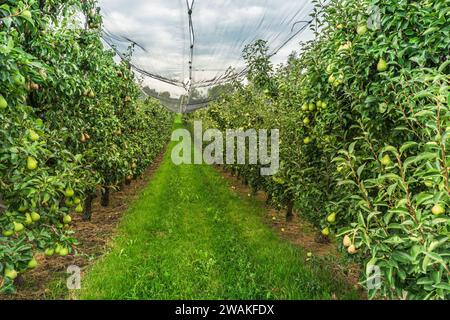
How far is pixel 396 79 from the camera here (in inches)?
76.9

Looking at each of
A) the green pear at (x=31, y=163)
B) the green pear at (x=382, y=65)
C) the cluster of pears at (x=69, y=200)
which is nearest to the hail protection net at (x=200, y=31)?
the green pear at (x=382, y=65)

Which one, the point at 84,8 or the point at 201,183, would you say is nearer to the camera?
the point at 84,8

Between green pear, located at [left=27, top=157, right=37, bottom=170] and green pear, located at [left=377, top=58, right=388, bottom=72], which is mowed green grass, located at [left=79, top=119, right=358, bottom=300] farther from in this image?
green pear, located at [left=377, top=58, right=388, bottom=72]

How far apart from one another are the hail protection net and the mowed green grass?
3.03 meters

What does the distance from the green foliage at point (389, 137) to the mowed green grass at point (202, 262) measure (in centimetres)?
74

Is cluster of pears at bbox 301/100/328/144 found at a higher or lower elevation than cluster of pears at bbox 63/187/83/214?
higher

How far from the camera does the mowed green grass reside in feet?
10.9

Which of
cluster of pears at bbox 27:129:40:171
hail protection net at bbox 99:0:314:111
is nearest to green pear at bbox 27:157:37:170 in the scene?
cluster of pears at bbox 27:129:40:171

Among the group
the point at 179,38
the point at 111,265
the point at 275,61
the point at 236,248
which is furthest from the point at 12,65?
the point at 275,61

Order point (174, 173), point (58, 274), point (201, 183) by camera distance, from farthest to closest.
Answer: point (174, 173) < point (201, 183) < point (58, 274)

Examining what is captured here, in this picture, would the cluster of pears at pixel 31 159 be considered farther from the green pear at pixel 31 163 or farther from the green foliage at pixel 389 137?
the green foliage at pixel 389 137

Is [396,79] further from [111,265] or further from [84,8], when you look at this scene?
[84,8]

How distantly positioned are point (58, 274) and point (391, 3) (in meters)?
3.82

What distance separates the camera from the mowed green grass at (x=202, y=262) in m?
3.31
